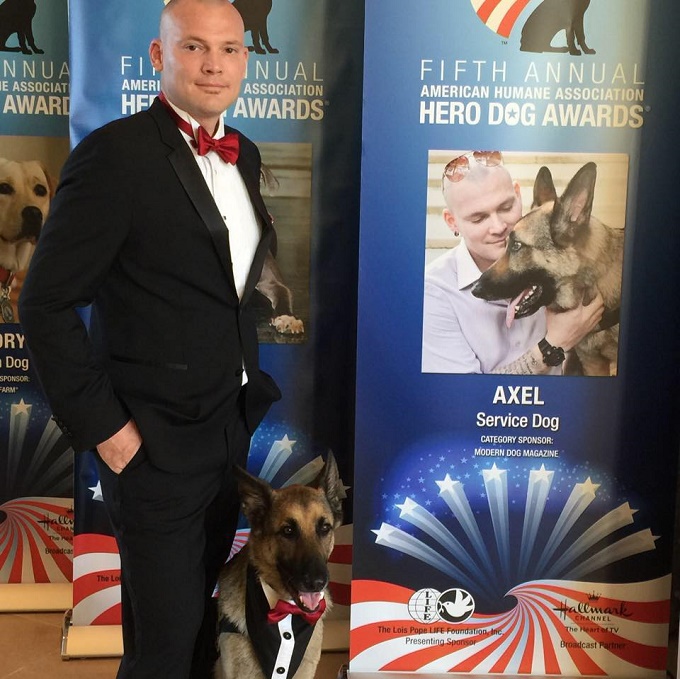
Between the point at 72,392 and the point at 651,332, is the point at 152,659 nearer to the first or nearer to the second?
the point at 72,392

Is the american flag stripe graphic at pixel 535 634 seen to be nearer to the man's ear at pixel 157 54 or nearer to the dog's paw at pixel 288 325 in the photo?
the dog's paw at pixel 288 325

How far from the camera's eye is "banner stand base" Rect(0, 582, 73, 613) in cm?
301

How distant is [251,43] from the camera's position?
2.46 metres

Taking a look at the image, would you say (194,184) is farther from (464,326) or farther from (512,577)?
(512,577)

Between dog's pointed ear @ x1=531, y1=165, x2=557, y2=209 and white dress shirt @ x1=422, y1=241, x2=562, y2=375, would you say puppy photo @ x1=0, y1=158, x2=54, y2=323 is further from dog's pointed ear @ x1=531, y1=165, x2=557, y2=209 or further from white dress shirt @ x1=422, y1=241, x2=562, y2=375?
dog's pointed ear @ x1=531, y1=165, x2=557, y2=209

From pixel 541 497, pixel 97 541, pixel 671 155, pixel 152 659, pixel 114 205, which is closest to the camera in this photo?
pixel 114 205

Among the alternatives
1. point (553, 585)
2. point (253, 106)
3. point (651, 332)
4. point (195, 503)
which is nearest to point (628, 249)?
point (651, 332)

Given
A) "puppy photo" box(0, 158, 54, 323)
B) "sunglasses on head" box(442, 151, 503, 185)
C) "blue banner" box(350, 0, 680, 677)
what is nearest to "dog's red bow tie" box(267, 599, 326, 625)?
"blue banner" box(350, 0, 680, 677)

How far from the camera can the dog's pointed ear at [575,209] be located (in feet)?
7.55

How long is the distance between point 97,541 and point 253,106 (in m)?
1.46

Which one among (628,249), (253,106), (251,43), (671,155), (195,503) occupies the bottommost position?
(195,503)

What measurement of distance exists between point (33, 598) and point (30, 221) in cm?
136

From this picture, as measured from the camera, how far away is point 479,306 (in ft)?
7.75

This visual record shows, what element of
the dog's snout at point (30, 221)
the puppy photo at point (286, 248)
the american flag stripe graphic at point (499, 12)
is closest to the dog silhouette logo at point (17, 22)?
the dog's snout at point (30, 221)
